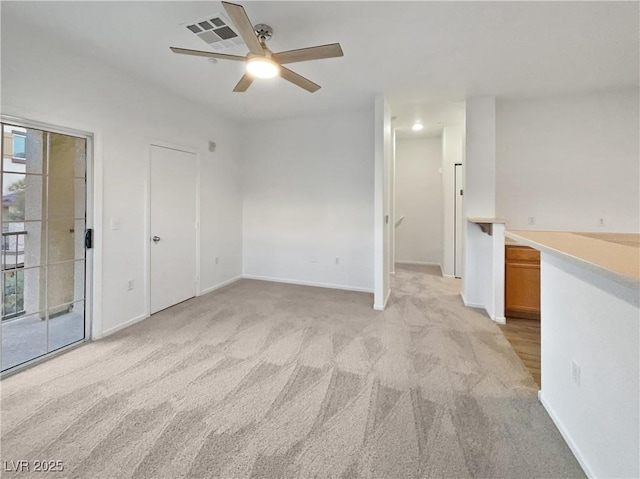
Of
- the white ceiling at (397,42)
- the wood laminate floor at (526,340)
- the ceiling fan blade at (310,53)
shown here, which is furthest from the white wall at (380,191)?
the ceiling fan blade at (310,53)

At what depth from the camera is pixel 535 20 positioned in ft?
6.99

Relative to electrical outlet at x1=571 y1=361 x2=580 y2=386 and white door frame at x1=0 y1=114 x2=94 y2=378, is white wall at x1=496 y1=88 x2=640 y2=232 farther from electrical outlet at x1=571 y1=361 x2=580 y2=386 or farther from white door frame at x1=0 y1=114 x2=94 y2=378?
white door frame at x1=0 y1=114 x2=94 y2=378

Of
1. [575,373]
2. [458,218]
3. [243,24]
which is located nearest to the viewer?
[575,373]

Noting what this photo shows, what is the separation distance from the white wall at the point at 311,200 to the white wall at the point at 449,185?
192 cm

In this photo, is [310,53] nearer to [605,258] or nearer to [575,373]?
[605,258]

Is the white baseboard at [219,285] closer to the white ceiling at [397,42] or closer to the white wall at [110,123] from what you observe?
the white wall at [110,123]

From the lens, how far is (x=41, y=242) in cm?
245

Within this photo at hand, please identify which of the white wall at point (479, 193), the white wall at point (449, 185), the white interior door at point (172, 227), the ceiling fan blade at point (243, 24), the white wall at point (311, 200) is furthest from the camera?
the white wall at point (449, 185)

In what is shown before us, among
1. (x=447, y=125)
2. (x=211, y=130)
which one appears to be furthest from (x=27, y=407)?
(x=447, y=125)

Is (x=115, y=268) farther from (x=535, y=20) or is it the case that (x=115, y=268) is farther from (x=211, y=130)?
(x=535, y=20)

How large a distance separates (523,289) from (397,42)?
2972 millimetres

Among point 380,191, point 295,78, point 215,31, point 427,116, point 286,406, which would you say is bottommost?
point 286,406

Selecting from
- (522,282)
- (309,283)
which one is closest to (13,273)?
(309,283)

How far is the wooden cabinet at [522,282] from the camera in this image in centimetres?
328
